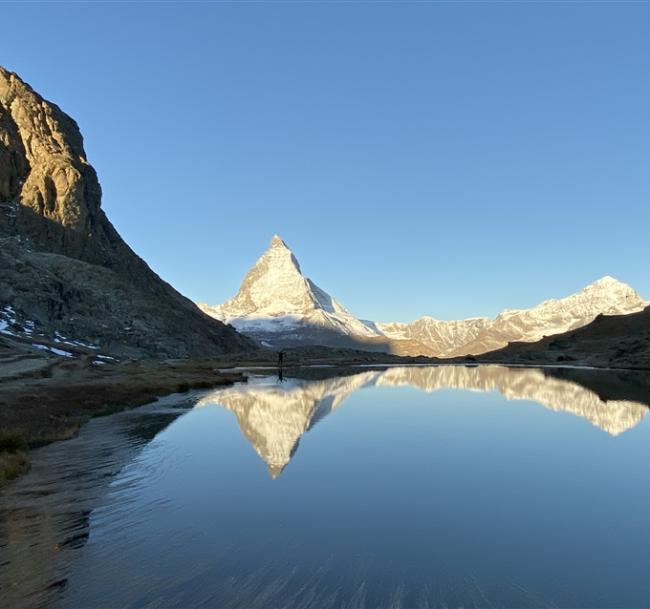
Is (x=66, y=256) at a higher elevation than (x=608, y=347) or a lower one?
higher

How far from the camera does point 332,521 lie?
664 inches

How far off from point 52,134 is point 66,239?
4635 cm

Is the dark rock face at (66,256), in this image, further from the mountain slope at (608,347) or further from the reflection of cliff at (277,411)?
the mountain slope at (608,347)

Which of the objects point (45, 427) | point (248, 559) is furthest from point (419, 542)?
point (45, 427)

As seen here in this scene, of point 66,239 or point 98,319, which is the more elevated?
point 66,239

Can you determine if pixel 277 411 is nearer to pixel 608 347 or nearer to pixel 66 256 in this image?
pixel 66 256

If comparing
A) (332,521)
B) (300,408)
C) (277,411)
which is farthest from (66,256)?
(332,521)

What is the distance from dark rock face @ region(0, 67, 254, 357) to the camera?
12662cm

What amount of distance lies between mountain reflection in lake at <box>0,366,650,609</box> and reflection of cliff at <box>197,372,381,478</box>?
0.42 meters

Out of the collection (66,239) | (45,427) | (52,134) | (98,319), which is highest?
(52,134)

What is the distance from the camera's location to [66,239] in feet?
539

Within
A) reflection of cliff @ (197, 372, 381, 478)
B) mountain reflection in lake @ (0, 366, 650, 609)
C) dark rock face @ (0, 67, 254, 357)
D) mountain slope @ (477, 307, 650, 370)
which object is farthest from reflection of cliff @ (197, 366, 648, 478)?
dark rock face @ (0, 67, 254, 357)

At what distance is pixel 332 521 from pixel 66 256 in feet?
528

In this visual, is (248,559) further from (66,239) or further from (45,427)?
(66,239)
